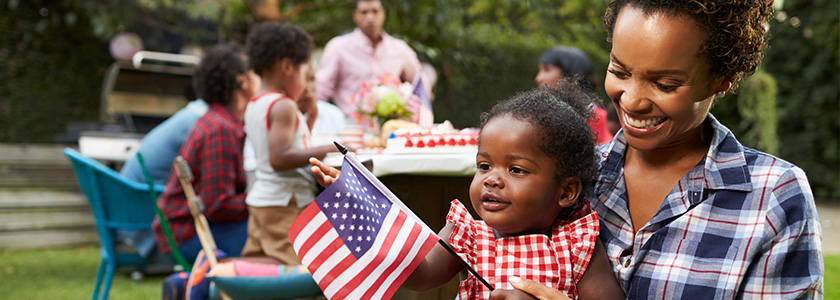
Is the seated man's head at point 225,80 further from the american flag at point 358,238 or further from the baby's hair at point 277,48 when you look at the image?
the american flag at point 358,238

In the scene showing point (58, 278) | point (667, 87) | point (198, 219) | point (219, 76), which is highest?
point (667, 87)

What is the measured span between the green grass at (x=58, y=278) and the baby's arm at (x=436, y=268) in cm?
373

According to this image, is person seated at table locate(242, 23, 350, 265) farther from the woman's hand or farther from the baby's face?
the woman's hand

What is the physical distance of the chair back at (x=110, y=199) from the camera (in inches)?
158

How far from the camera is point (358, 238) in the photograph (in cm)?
180

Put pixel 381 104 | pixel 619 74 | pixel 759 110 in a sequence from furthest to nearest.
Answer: pixel 759 110 < pixel 381 104 < pixel 619 74

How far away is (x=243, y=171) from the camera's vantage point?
167 inches

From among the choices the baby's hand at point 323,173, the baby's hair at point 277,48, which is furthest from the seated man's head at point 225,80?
the baby's hand at point 323,173

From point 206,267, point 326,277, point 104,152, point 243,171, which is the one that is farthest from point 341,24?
point 326,277

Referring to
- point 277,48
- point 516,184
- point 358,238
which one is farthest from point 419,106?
point 516,184

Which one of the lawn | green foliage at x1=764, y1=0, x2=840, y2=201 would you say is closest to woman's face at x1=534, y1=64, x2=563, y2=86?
the lawn

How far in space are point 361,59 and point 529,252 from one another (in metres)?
3.97

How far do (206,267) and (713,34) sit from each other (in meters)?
2.51

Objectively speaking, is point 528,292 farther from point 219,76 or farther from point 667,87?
point 219,76
